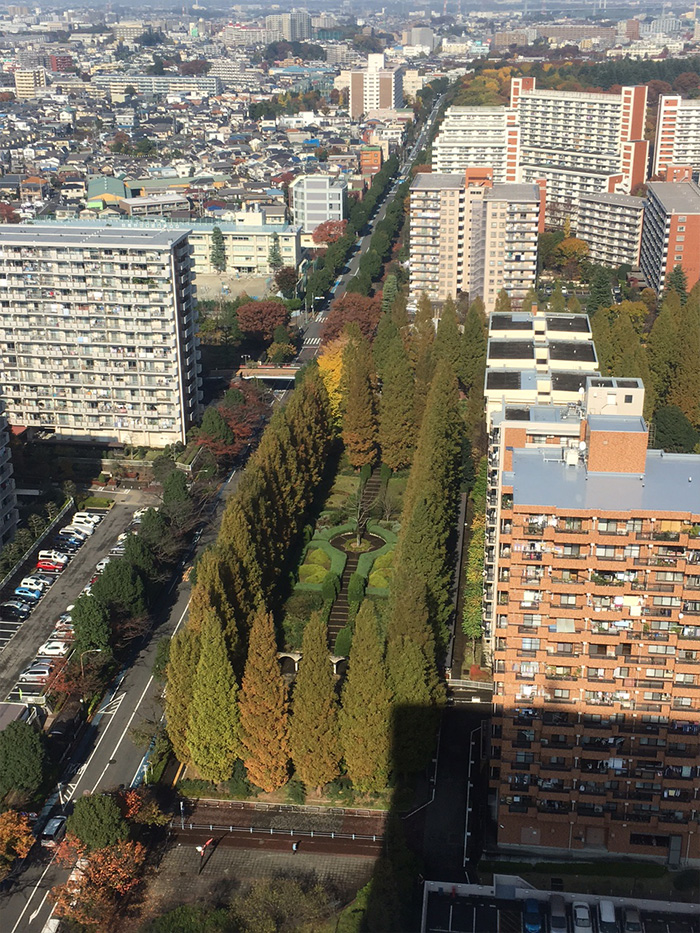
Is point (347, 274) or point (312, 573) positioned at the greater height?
point (347, 274)

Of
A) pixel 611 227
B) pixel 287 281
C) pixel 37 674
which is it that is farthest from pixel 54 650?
pixel 611 227

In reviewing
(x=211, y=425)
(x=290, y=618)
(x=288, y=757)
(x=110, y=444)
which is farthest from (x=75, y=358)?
(x=288, y=757)

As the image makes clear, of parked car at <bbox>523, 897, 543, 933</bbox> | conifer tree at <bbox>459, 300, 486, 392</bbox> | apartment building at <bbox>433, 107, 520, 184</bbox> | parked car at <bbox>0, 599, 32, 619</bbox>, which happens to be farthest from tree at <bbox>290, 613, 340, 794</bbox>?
apartment building at <bbox>433, 107, 520, 184</bbox>

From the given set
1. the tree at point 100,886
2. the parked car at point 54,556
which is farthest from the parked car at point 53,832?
the parked car at point 54,556

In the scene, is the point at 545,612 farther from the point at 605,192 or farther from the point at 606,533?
the point at 605,192

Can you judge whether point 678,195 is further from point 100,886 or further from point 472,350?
point 100,886

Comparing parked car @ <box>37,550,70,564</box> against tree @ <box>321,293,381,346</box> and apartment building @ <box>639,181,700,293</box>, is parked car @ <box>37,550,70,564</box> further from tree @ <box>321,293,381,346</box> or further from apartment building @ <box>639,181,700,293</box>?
apartment building @ <box>639,181,700,293</box>

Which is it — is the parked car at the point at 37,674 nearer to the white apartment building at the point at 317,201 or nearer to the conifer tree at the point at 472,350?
the conifer tree at the point at 472,350
